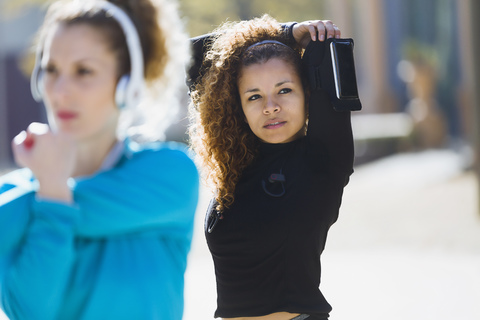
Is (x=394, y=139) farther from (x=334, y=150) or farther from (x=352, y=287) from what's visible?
(x=334, y=150)

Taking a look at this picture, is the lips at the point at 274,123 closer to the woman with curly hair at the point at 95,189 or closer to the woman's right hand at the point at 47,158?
the woman with curly hair at the point at 95,189

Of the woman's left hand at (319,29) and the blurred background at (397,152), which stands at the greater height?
the woman's left hand at (319,29)

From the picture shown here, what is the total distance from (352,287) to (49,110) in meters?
3.92

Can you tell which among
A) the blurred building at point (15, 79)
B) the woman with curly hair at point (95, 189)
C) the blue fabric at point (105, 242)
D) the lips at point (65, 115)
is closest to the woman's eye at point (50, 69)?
the woman with curly hair at point (95, 189)

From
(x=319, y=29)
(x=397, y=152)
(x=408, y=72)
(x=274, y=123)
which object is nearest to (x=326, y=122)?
(x=274, y=123)

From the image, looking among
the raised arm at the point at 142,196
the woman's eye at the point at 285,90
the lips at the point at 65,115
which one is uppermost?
the lips at the point at 65,115

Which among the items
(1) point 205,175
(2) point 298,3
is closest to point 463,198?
(1) point 205,175

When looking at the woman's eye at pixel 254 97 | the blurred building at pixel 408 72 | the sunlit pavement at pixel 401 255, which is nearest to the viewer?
the woman's eye at pixel 254 97

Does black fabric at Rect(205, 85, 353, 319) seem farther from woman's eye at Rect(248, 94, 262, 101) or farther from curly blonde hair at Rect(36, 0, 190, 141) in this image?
curly blonde hair at Rect(36, 0, 190, 141)

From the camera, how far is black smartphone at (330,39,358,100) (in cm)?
189

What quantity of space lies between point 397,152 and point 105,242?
13.0m

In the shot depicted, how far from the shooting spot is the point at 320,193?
193 cm

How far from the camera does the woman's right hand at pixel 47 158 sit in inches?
55.3

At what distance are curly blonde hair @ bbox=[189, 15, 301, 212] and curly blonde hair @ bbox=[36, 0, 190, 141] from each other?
99mm
